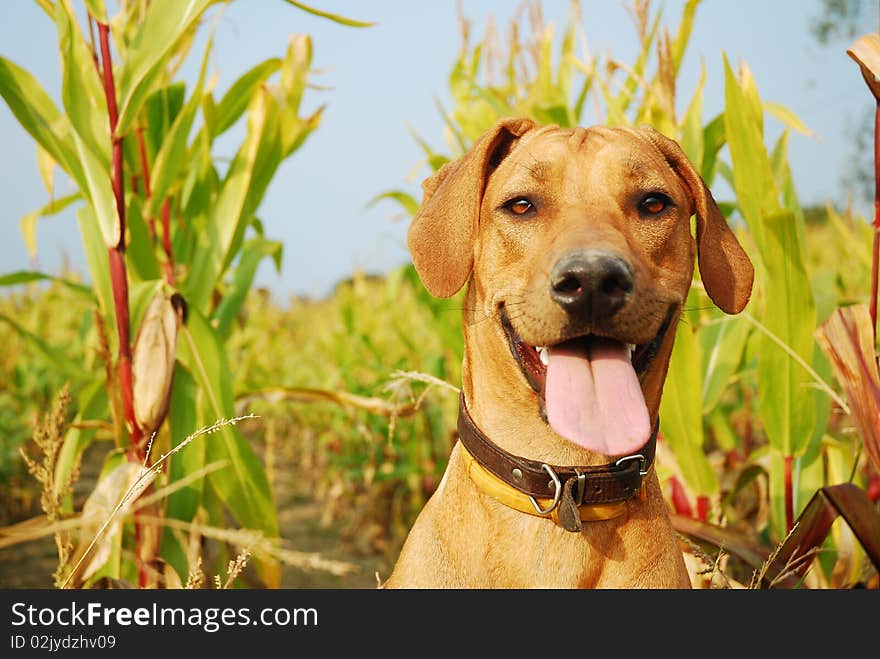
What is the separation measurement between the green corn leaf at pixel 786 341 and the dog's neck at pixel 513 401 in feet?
2.63

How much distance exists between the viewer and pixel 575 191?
207 centimetres

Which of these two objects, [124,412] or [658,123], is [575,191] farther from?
[124,412]

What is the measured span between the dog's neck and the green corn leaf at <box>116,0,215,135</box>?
1.24 m

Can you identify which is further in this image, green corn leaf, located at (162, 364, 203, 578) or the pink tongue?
green corn leaf, located at (162, 364, 203, 578)

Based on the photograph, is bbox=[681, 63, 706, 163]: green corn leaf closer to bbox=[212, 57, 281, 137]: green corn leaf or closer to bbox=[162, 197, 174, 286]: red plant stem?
bbox=[212, 57, 281, 137]: green corn leaf

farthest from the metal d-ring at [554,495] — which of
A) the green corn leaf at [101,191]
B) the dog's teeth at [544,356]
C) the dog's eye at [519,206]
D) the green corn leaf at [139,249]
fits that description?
the green corn leaf at [139,249]

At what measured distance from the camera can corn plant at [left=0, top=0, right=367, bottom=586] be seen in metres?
2.43

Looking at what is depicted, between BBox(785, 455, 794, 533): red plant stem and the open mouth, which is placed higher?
the open mouth

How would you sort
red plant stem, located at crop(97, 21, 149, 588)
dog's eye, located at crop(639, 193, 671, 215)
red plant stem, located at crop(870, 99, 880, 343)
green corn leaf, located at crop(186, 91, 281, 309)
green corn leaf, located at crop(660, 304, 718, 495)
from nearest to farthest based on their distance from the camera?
dog's eye, located at crop(639, 193, 671, 215), red plant stem, located at crop(870, 99, 880, 343), red plant stem, located at crop(97, 21, 149, 588), green corn leaf, located at crop(660, 304, 718, 495), green corn leaf, located at crop(186, 91, 281, 309)

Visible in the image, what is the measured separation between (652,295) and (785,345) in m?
1.03

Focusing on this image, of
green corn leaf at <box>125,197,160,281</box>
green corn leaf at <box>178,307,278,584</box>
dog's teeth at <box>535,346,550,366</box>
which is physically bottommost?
green corn leaf at <box>178,307,278,584</box>

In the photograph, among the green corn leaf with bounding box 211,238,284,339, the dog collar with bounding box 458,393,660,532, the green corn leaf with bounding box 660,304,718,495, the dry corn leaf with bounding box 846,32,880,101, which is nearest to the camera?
the dog collar with bounding box 458,393,660,532

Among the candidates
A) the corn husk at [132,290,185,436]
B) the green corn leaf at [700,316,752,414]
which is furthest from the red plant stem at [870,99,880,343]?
the corn husk at [132,290,185,436]

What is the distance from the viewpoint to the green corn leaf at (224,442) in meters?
2.71
